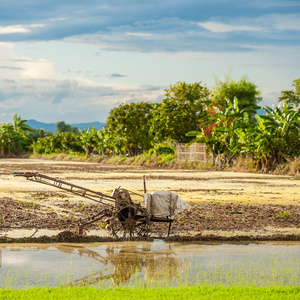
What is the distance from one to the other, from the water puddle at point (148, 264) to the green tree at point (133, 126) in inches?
1333

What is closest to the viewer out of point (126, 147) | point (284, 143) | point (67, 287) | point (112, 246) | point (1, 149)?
point (67, 287)

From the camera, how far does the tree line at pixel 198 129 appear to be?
2712cm

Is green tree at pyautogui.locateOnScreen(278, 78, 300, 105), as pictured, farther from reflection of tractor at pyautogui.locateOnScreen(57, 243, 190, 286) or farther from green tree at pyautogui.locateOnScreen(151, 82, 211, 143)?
reflection of tractor at pyautogui.locateOnScreen(57, 243, 190, 286)

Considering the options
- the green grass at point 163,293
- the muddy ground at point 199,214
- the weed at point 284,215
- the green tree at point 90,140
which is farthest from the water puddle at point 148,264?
the green tree at point 90,140

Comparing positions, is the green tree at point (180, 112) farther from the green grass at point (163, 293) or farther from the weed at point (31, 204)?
the green grass at point (163, 293)

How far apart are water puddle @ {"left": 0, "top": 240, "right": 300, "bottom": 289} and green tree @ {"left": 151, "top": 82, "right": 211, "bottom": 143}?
2832 centimetres

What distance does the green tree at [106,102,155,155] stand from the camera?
4288cm

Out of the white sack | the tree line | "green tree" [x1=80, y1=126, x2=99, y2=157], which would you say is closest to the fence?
the tree line

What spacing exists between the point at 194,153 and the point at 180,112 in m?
3.43

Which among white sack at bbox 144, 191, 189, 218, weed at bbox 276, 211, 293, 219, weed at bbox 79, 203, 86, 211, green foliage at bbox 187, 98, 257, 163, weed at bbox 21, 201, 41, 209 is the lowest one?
weed at bbox 276, 211, 293, 219

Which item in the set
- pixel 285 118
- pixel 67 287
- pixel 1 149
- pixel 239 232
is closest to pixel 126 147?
pixel 285 118

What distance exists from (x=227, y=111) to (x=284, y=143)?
189 inches

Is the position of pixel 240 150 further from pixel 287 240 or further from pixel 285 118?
pixel 287 240

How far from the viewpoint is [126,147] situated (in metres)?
44.7
